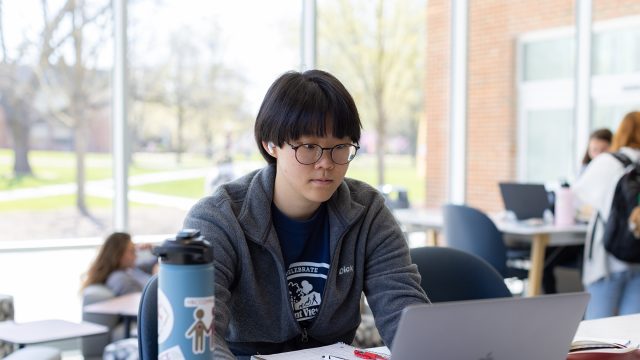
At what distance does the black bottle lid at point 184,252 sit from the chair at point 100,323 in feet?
10.6

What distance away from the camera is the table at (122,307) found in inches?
148

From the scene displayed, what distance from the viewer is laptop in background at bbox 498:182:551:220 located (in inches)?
208

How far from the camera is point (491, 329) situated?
121cm

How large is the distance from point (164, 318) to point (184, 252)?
0.32 ft

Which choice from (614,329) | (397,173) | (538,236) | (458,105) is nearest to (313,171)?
(614,329)

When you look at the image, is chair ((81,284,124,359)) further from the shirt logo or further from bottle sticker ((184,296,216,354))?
bottle sticker ((184,296,216,354))

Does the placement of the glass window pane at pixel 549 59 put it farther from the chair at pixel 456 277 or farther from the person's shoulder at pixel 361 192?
the person's shoulder at pixel 361 192

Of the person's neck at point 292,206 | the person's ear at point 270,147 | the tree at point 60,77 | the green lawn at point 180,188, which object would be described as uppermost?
the tree at point 60,77

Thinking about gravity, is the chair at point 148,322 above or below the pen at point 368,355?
above

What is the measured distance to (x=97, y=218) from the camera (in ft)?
16.2

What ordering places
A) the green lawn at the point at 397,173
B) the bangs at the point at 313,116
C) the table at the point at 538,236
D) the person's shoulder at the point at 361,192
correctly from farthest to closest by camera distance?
the green lawn at the point at 397,173 < the table at the point at 538,236 < the person's shoulder at the point at 361,192 < the bangs at the point at 313,116

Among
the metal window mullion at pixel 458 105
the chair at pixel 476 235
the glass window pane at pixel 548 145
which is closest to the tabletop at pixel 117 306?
the chair at pixel 476 235

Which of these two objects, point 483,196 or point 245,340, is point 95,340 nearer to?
point 245,340

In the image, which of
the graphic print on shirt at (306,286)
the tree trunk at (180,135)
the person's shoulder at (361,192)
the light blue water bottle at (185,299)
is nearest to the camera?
the light blue water bottle at (185,299)
